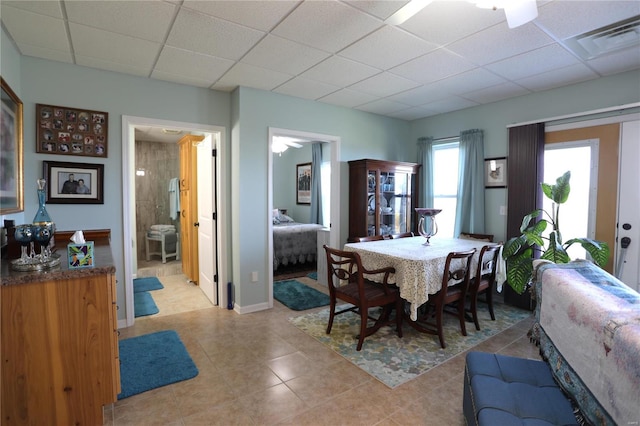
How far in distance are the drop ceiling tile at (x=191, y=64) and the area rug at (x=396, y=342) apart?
2612mm

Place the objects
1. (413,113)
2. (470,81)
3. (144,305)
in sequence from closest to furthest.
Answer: (470,81)
(144,305)
(413,113)

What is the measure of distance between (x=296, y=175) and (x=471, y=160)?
4095 millimetres

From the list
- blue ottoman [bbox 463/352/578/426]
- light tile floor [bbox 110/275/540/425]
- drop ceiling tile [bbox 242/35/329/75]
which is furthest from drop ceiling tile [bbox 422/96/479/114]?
blue ottoman [bbox 463/352/578/426]

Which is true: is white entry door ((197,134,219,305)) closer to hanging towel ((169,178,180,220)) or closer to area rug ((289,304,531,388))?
area rug ((289,304,531,388))

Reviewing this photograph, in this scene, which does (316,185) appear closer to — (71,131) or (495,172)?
(495,172)

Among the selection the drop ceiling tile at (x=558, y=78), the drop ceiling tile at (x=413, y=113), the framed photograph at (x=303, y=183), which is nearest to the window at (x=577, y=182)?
the drop ceiling tile at (x=558, y=78)

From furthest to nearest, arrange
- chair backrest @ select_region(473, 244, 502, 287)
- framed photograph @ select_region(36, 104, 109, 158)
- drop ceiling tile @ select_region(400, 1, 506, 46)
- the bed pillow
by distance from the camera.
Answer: the bed pillow < chair backrest @ select_region(473, 244, 502, 287) < framed photograph @ select_region(36, 104, 109, 158) < drop ceiling tile @ select_region(400, 1, 506, 46)

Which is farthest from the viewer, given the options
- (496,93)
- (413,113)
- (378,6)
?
(413,113)

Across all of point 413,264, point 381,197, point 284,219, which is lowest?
point 413,264

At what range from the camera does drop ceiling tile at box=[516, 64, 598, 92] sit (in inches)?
121

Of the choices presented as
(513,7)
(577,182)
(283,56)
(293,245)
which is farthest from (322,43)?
(293,245)

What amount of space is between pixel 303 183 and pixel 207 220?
3.38 m

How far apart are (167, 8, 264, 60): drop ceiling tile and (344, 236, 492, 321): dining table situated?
6.83ft

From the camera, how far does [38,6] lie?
2.05 m
